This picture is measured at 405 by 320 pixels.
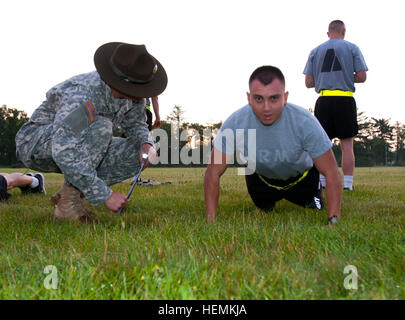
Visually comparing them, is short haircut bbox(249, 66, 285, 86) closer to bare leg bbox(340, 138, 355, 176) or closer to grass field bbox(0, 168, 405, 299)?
grass field bbox(0, 168, 405, 299)

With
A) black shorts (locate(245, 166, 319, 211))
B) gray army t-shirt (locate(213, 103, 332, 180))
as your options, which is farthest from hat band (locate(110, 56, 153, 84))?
black shorts (locate(245, 166, 319, 211))

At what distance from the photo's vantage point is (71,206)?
3.80 meters

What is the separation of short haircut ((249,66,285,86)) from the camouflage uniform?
56.9 inches

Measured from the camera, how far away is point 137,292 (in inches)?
64.7

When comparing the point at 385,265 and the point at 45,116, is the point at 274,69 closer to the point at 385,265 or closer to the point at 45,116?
the point at 385,265

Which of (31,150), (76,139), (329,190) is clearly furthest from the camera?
(31,150)

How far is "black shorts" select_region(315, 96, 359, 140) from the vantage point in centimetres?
598

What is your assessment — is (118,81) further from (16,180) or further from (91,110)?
(16,180)

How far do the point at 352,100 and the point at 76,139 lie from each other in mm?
4802

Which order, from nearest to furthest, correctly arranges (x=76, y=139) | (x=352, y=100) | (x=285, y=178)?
(x=76, y=139), (x=285, y=178), (x=352, y=100)

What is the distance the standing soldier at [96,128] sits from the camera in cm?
311

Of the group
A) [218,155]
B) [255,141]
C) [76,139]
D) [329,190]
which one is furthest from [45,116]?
[329,190]

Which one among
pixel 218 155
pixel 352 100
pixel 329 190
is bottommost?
pixel 329 190

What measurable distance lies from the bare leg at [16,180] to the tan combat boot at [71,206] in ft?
7.66
